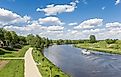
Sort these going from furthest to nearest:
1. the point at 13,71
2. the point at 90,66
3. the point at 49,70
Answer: the point at 90,66 < the point at 13,71 < the point at 49,70

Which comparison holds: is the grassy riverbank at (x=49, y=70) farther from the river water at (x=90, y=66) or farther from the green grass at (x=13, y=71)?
the river water at (x=90, y=66)

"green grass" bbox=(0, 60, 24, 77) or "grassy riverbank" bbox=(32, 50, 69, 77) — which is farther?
"green grass" bbox=(0, 60, 24, 77)

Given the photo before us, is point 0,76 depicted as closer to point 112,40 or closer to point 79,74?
point 79,74

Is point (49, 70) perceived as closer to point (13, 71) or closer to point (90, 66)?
point (13, 71)

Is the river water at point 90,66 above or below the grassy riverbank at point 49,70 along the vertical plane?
below

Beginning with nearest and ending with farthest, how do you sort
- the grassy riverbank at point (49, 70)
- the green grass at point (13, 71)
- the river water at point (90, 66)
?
the grassy riverbank at point (49, 70) → the green grass at point (13, 71) → the river water at point (90, 66)

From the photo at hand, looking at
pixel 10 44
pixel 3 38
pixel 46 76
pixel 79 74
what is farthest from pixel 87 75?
pixel 10 44

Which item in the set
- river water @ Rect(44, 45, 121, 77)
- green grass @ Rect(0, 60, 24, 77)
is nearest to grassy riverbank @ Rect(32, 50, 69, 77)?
green grass @ Rect(0, 60, 24, 77)

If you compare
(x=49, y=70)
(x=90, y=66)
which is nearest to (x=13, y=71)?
(x=49, y=70)

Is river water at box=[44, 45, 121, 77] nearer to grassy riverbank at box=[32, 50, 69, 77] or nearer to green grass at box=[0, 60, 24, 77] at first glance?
grassy riverbank at box=[32, 50, 69, 77]

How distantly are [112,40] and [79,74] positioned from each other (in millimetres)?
147409

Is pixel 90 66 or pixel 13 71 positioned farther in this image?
pixel 90 66

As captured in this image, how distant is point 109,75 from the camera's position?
53531 millimetres

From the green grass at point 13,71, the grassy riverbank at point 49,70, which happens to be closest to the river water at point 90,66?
the grassy riverbank at point 49,70
